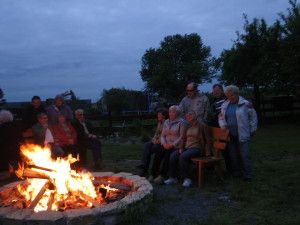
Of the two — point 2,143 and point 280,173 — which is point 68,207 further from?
point 280,173

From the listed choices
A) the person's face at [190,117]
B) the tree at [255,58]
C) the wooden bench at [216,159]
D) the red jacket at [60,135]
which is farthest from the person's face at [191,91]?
the tree at [255,58]

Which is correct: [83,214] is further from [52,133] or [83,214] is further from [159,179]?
[52,133]

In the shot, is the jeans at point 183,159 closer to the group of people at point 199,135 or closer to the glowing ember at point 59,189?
the group of people at point 199,135

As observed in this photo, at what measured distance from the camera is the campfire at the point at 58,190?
405 centimetres

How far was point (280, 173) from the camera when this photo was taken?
5863 millimetres

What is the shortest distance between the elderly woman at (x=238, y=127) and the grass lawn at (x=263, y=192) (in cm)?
28

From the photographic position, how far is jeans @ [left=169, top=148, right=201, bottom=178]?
17.9ft

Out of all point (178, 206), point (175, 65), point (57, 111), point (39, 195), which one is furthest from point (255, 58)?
point (175, 65)

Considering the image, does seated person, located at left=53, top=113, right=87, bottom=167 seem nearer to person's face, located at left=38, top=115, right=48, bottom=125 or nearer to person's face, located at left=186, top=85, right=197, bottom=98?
person's face, located at left=38, top=115, right=48, bottom=125

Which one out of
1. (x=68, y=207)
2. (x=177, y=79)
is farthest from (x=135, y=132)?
(x=177, y=79)

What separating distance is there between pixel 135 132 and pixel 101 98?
266 inches

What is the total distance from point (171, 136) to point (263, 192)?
1.95m

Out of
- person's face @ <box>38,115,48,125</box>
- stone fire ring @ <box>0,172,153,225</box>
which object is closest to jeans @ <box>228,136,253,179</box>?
stone fire ring @ <box>0,172,153,225</box>

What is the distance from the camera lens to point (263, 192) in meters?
4.78
